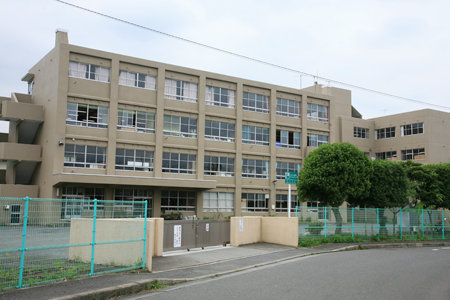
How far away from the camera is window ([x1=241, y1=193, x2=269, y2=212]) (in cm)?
4134

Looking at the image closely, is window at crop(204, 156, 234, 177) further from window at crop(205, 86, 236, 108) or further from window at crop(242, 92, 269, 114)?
window at crop(242, 92, 269, 114)

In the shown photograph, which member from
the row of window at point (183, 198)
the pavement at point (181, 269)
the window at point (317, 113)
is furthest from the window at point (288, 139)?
the pavement at point (181, 269)

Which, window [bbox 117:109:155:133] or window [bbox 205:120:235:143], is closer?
window [bbox 117:109:155:133]

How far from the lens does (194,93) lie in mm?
39281

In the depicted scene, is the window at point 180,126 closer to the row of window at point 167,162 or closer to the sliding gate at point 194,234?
the row of window at point 167,162

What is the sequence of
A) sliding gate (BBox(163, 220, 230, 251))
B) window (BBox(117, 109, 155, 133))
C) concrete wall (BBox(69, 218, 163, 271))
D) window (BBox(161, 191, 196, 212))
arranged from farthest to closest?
window (BBox(161, 191, 196, 212)) < window (BBox(117, 109, 155, 133)) < sliding gate (BBox(163, 220, 230, 251)) < concrete wall (BBox(69, 218, 163, 271))

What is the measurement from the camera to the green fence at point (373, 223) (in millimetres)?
21656

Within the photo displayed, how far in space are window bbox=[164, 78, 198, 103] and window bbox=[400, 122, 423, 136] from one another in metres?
28.7

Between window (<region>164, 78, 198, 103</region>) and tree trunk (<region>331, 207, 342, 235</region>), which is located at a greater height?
window (<region>164, 78, 198, 103</region>)

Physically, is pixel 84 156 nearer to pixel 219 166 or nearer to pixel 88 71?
pixel 88 71

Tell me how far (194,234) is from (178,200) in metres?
19.6

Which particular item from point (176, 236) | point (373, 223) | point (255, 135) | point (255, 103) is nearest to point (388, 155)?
point (255, 135)

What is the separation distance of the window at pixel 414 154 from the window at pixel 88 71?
1456 inches

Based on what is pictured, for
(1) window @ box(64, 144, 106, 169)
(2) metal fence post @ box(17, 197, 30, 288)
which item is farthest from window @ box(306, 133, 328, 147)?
(2) metal fence post @ box(17, 197, 30, 288)
